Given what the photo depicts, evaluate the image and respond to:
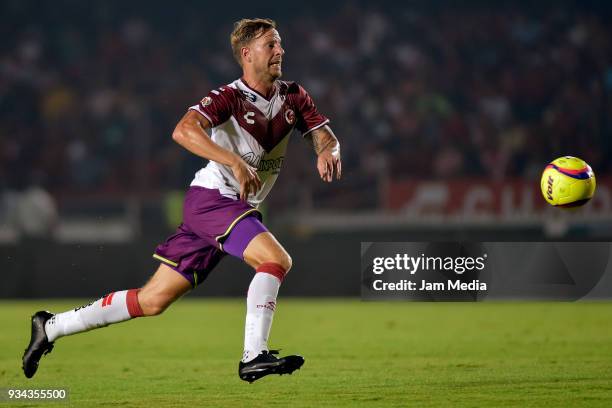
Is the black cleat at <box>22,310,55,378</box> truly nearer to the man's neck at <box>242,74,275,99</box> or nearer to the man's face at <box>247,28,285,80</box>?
the man's neck at <box>242,74,275,99</box>

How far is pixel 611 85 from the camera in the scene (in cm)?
1664

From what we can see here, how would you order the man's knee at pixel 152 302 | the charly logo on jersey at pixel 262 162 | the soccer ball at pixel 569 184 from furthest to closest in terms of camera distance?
the soccer ball at pixel 569 184
the man's knee at pixel 152 302
the charly logo on jersey at pixel 262 162

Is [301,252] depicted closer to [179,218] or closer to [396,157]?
[179,218]

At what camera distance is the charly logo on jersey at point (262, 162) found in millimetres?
5827

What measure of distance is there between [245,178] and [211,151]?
0.82ft

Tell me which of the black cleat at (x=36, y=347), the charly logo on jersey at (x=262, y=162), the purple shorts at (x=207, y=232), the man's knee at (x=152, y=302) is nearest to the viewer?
the purple shorts at (x=207, y=232)

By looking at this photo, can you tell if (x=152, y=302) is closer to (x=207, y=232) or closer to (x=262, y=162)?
(x=207, y=232)

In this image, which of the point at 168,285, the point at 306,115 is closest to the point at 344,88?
the point at 306,115

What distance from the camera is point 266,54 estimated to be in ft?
18.9

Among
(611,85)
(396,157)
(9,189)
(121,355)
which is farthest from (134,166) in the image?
(121,355)

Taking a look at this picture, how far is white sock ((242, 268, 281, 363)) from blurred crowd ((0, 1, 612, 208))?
31.3 ft

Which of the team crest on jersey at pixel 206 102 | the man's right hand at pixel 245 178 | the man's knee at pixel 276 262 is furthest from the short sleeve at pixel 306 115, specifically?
the man's knee at pixel 276 262

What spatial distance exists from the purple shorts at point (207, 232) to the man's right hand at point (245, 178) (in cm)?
30

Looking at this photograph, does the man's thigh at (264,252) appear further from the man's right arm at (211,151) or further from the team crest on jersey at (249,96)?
the team crest on jersey at (249,96)
